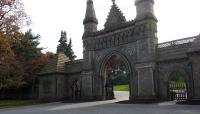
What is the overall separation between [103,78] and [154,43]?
739 centimetres

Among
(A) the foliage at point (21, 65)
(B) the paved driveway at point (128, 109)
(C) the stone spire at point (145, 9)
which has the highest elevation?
(C) the stone spire at point (145, 9)

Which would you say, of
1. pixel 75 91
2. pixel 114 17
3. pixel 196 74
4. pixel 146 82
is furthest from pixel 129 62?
pixel 75 91

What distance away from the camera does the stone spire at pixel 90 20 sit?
29663 millimetres

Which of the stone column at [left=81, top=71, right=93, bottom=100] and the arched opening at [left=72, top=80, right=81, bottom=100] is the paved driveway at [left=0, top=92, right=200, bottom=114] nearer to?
the stone column at [left=81, top=71, right=93, bottom=100]

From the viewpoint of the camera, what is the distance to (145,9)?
23906 millimetres

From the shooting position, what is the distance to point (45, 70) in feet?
107

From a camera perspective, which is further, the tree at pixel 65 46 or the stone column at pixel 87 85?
the tree at pixel 65 46

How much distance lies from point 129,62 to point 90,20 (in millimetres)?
7505

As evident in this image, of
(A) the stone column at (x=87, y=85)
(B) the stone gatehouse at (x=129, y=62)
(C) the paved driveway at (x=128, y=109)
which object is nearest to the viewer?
(C) the paved driveway at (x=128, y=109)

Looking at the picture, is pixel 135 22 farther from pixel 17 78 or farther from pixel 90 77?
pixel 17 78

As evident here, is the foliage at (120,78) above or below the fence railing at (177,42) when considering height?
below

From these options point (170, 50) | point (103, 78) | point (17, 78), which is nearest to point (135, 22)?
point (170, 50)

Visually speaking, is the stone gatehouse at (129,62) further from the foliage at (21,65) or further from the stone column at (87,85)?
the foliage at (21,65)

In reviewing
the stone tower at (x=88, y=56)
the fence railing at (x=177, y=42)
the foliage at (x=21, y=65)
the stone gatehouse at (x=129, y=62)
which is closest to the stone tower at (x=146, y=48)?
the stone gatehouse at (x=129, y=62)
